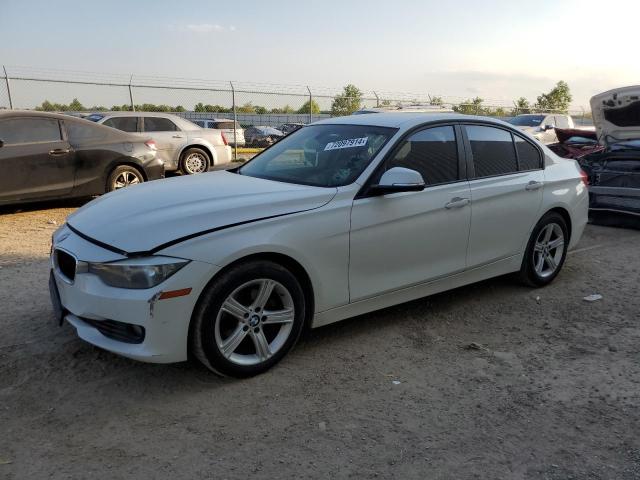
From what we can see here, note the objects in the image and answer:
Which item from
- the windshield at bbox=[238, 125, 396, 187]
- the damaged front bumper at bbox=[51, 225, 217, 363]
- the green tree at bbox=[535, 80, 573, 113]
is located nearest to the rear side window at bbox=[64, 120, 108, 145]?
the windshield at bbox=[238, 125, 396, 187]

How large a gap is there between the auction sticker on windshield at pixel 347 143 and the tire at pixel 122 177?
201 inches

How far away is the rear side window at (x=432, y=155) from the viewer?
4.10 metres

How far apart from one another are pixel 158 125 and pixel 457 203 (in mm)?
9670

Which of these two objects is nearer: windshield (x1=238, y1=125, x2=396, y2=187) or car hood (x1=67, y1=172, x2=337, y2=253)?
car hood (x1=67, y1=172, x2=337, y2=253)

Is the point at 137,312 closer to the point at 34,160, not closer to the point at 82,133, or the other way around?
the point at 34,160

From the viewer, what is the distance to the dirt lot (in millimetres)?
2625

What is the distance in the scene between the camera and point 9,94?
1445cm

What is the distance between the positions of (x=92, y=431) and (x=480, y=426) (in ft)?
6.65

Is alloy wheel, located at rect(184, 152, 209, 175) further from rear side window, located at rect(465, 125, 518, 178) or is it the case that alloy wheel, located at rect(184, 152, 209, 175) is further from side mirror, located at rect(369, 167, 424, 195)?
side mirror, located at rect(369, 167, 424, 195)

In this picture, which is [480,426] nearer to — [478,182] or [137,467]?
[137,467]

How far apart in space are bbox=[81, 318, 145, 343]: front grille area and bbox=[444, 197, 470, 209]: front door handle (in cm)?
237

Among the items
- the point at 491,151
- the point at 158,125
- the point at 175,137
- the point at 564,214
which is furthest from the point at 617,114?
the point at 158,125

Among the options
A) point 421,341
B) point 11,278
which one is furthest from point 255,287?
point 11,278

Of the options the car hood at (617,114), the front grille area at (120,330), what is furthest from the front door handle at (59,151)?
the car hood at (617,114)
